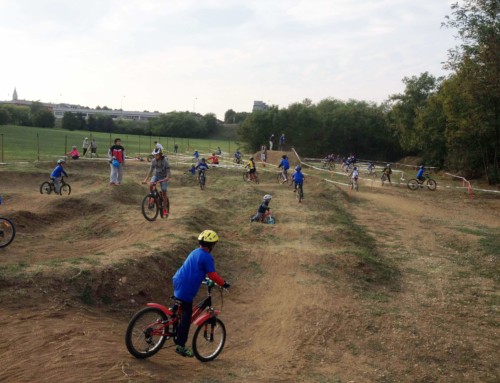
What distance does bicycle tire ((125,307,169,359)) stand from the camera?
6066 millimetres

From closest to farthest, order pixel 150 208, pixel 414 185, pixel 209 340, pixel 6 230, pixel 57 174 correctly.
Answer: pixel 209 340
pixel 6 230
pixel 150 208
pixel 57 174
pixel 414 185

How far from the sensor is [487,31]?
3041cm

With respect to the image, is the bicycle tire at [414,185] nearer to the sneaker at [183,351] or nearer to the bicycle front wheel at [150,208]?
the bicycle front wheel at [150,208]

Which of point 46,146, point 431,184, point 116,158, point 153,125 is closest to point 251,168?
point 116,158

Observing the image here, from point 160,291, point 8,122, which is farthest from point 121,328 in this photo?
point 8,122

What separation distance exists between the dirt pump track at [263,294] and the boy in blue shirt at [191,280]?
0.49 meters

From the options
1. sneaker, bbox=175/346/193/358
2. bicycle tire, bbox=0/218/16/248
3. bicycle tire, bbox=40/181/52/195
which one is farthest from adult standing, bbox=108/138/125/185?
sneaker, bbox=175/346/193/358

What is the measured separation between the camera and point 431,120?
150 feet

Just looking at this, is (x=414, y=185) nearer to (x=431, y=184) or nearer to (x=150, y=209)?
(x=431, y=184)

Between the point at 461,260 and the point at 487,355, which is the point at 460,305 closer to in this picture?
the point at 487,355

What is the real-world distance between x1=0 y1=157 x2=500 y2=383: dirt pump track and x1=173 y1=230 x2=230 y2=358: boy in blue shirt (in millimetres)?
485

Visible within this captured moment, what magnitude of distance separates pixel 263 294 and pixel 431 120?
41.2 meters

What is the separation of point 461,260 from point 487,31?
23.2 m

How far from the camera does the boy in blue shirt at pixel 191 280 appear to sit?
6.23m
